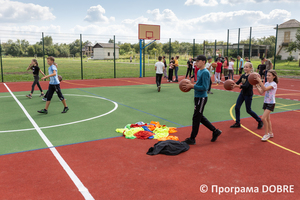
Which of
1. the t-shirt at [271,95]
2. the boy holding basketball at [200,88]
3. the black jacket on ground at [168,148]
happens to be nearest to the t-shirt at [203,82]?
the boy holding basketball at [200,88]

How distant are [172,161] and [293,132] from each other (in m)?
4.35

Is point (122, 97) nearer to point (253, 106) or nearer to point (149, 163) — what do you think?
point (253, 106)

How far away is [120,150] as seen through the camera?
5.95 m

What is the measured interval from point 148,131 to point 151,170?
7.53 feet

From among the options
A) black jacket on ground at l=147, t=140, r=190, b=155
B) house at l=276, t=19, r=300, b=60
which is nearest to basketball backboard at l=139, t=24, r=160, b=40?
black jacket on ground at l=147, t=140, r=190, b=155

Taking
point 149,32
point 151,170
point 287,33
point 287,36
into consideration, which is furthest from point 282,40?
point 151,170

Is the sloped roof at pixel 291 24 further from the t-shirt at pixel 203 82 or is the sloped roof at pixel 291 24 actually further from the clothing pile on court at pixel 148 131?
the t-shirt at pixel 203 82

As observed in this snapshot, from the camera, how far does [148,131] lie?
716 centimetres

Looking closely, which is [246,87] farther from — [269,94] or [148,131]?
[148,131]

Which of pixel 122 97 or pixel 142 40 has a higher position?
pixel 142 40

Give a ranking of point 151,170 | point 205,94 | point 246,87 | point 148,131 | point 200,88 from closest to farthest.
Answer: point 151,170 → point 200,88 → point 205,94 → point 148,131 → point 246,87

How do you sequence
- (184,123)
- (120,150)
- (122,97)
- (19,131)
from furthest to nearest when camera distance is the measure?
(122,97)
(184,123)
(19,131)
(120,150)

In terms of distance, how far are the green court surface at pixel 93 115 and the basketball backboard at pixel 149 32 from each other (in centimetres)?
1329

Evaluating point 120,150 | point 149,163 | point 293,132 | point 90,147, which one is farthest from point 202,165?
point 293,132
